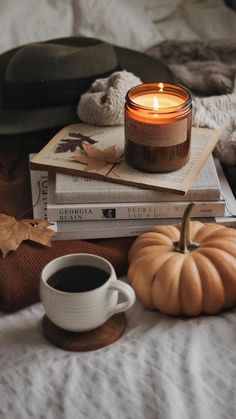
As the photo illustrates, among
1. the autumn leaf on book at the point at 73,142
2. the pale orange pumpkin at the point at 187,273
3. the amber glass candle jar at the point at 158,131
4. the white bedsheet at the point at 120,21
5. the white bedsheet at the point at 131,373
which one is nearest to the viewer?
the white bedsheet at the point at 131,373

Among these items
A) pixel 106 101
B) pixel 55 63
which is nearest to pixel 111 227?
pixel 106 101

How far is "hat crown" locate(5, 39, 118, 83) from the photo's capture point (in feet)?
3.82

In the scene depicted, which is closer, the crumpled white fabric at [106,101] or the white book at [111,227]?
the white book at [111,227]

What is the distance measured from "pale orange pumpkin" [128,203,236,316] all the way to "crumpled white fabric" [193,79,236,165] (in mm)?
224

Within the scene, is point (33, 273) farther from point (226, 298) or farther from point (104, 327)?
point (226, 298)

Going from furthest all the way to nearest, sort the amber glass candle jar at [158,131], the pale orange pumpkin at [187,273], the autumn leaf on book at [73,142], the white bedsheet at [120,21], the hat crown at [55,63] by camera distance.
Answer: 1. the white bedsheet at [120,21]
2. the hat crown at [55,63]
3. the autumn leaf on book at [73,142]
4. the amber glass candle jar at [158,131]
5. the pale orange pumpkin at [187,273]

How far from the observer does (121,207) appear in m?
0.93

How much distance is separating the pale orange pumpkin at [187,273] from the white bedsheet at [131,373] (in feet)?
0.07

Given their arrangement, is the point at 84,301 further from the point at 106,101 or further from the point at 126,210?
the point at 106,101

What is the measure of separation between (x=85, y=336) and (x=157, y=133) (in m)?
0.30

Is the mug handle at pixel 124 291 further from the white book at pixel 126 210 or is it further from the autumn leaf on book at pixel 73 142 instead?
the autumn leaf on book at pixel 73 142

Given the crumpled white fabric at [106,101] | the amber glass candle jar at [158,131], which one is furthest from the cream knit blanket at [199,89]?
the amber glass candle jar at [158,131]

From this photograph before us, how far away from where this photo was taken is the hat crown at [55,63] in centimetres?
116

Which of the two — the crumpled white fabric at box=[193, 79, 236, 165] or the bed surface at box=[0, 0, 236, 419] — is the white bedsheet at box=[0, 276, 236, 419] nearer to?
the bed surface at box=[0, 0, 236, 419]
